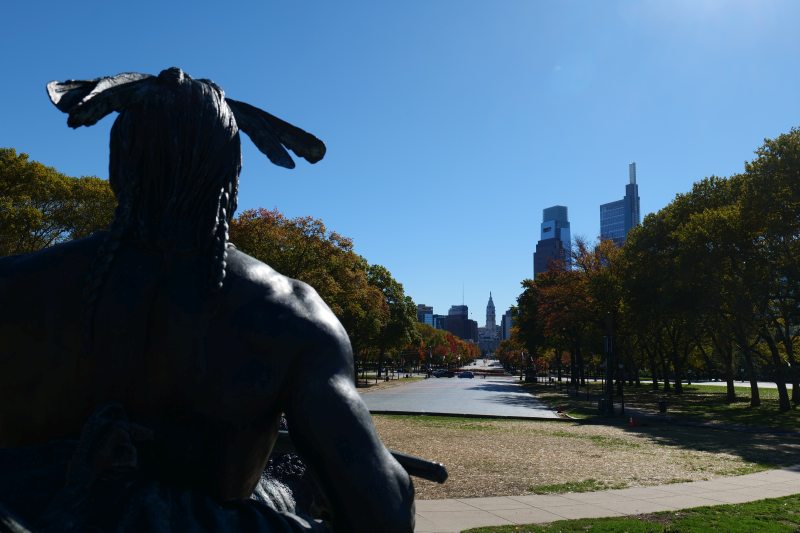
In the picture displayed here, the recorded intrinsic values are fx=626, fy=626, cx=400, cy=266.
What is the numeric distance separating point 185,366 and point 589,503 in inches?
419

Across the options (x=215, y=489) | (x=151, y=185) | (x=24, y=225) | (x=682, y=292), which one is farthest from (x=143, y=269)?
(x=682, y=292)

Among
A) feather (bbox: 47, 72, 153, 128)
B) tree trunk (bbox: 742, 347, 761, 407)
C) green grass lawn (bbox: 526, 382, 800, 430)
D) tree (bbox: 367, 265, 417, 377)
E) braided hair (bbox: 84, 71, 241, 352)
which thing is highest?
tree (bbox: 367, 265, 417, 377)

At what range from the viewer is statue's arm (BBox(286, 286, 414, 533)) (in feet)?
4.05

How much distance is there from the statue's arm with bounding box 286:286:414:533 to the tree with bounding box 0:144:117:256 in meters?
26.1

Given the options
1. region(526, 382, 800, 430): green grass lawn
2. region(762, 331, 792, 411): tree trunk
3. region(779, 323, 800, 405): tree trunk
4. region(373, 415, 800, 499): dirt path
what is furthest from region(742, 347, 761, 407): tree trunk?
region(373, 415, 800, 499): dirt path

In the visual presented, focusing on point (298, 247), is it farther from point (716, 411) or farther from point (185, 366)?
point (185, 366)

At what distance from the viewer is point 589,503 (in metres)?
10.6

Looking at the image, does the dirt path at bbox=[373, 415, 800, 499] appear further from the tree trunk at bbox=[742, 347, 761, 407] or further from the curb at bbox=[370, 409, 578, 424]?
the tree trunk at bbox=[742, 347, 761, 407]

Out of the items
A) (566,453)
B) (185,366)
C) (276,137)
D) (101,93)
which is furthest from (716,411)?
(101,93)

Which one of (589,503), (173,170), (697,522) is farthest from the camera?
(589,503)

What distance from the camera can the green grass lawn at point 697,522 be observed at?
8555mm

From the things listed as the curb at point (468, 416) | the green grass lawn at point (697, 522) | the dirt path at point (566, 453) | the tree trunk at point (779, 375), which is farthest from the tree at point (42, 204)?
the tree trunk at point (779, 375)

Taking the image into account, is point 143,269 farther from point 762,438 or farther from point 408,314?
point 408,314

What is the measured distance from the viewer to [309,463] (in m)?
1.29
